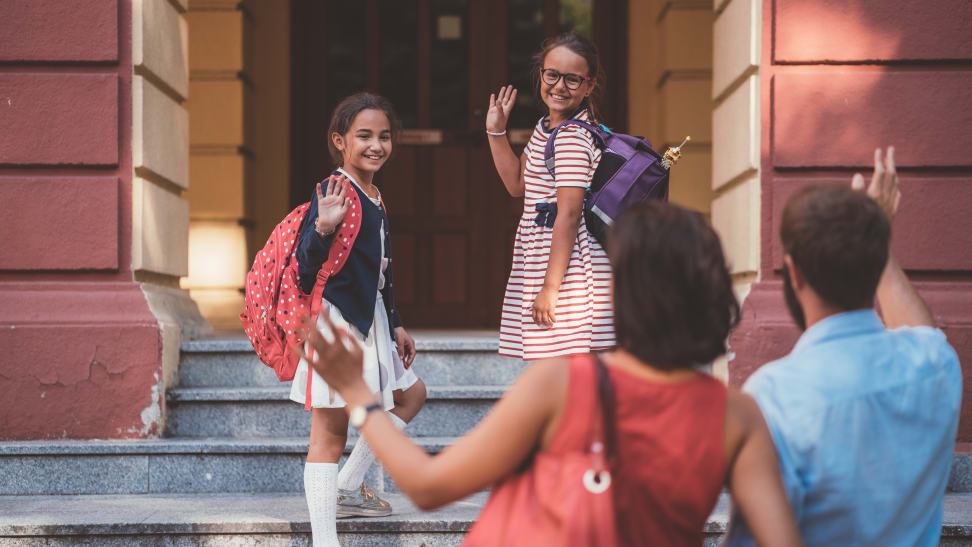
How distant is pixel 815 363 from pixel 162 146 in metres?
4.30

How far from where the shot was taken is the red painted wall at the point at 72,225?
4.73 meters

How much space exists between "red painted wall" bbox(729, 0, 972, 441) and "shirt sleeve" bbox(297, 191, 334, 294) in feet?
7.69

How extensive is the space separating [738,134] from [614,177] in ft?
6.30

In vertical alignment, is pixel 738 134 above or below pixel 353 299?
above

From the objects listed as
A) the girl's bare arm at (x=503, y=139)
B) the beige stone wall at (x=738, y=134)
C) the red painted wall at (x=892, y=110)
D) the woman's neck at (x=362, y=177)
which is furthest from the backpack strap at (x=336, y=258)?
the beige stone wall at (x=738, y=134)

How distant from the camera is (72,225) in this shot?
484 centimetres

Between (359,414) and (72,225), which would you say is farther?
(72,225)

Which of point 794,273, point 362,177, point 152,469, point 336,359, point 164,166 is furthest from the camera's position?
point 164,166

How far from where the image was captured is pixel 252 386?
523 centimetres

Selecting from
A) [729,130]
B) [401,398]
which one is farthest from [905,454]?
[729,130]

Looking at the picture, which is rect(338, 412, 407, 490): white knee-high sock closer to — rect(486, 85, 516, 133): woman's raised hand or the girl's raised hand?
the girl's raised hand

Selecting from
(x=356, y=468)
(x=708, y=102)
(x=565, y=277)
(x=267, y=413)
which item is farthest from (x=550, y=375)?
(x=708, y=102)

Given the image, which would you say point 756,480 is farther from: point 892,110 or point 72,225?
point 72,225

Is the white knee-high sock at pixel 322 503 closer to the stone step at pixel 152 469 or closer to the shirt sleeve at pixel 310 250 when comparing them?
the shirt sleeve at pixel 310 250
